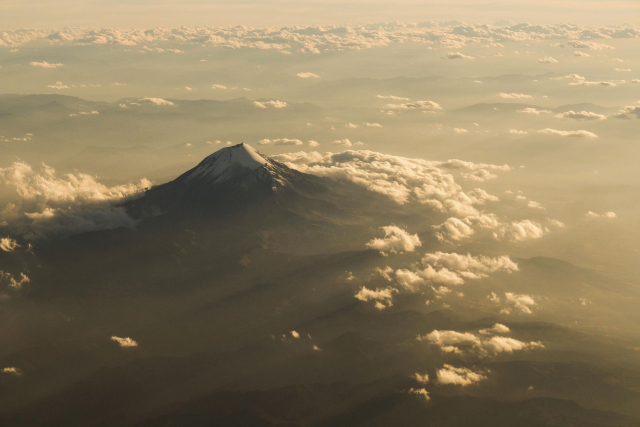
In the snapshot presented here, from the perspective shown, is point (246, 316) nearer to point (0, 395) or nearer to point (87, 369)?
point (87, 369)

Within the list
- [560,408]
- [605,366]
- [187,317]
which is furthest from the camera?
[187,317]

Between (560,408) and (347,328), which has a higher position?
(347,328)

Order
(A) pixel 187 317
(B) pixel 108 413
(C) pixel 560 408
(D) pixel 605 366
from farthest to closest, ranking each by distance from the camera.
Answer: (A) pixel 187 317 < (D) pixel 605 366 < (C) pixel 560 408 < (B) pixel 108 413

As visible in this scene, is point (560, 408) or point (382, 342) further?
point (382, 342)

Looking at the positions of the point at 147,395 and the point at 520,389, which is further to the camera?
the point at 520,389

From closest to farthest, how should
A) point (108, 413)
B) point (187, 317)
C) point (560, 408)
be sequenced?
point (108, 413), point (560, 408), point (187, 317)

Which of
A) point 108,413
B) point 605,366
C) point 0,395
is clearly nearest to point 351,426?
point 108,413

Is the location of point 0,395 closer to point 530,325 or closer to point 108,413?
point 108,413

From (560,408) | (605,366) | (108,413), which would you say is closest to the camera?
(108,413)

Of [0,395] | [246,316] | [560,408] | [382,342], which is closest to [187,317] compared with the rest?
[246,316]

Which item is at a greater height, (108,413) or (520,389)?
(108,413)
